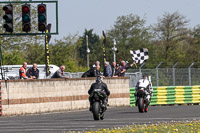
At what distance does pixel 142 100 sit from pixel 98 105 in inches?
156

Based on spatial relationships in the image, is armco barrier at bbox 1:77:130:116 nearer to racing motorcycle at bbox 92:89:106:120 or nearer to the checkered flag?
racing motorcycle at bbox 92:89:106:120

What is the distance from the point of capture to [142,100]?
873 inches

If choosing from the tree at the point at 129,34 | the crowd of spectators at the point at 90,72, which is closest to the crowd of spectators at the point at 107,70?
the crowd of spectators at the point at 90,72

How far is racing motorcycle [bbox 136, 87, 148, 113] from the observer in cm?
2197

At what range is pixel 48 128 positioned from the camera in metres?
15.6

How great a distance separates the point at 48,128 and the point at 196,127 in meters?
3.90

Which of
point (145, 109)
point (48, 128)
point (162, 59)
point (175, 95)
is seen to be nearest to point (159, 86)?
point (175, 95)

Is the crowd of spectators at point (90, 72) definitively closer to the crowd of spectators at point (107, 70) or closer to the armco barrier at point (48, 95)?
the crowd of spectators at point (107, 70)

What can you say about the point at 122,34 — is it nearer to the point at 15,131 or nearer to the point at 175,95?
the point at 175,95

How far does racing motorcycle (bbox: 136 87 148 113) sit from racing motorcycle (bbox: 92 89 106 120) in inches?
126

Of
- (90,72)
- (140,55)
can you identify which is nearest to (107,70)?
(90,72)

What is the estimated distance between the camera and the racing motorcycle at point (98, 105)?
722 inches

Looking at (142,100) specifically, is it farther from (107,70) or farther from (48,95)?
(107,70)

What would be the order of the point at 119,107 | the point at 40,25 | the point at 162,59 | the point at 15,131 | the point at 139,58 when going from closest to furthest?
the point at 15,131 → the point at 40,25 → the point at 119,107 → the point at 139,58 → the point at 162,59
